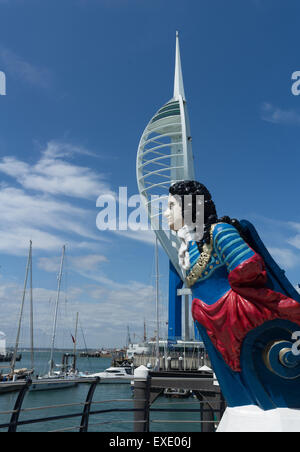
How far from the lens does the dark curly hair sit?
437 centimetres

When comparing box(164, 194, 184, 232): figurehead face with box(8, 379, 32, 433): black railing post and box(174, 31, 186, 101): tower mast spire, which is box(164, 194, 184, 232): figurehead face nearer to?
box(8, 379, 32, 433): black railing post

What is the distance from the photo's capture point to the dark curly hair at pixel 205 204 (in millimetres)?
4369

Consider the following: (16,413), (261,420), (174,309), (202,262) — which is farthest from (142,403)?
(174,309)

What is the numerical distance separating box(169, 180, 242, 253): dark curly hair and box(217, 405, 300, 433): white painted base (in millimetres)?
1697

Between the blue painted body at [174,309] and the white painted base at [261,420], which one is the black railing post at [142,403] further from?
the blue painted body at [174,309]

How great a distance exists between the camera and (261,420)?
3.83m

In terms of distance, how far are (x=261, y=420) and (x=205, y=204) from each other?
2316mm

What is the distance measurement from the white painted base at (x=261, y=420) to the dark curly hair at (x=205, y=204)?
1.70 meters

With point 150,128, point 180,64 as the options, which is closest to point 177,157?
point 150,128

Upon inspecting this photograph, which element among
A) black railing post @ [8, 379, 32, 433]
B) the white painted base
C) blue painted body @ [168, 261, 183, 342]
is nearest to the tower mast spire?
blue painted body @ [168, 261, 183, 342]

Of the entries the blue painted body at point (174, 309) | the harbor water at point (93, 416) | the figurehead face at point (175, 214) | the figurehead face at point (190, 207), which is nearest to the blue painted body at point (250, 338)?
the figurehead face at point (190, 207)

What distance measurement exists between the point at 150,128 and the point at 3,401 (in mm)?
23910
